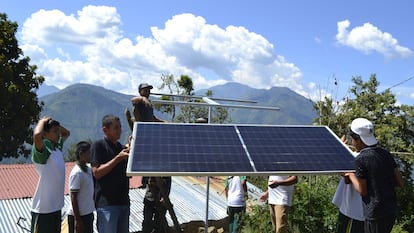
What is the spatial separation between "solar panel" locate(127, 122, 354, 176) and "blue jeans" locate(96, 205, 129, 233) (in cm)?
82

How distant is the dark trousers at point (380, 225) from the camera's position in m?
3.71

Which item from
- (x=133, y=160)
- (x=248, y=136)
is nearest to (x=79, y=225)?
(x=133, y=160)

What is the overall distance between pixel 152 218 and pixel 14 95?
2142 cm

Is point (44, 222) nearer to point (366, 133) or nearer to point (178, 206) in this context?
point (366, 133)

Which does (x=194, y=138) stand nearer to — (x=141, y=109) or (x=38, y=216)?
(x=141, y=109)

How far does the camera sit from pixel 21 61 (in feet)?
85.7

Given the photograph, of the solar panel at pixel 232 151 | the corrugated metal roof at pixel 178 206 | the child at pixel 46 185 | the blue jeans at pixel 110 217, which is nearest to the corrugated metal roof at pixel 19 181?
the corrugated metal roof at pixel 178 206

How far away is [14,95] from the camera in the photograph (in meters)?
24.5

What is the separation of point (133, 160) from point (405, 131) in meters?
16.6

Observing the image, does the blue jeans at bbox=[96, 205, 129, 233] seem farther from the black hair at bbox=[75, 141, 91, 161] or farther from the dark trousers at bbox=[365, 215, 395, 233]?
the dark trousers at bbox=[365, 215, 395, 233]

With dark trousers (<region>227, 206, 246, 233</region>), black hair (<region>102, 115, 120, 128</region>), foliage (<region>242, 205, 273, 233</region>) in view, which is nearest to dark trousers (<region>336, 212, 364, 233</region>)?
foliage (<region>242, 205, 273, 233</region>)

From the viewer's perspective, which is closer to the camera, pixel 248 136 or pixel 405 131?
pixel 248 136

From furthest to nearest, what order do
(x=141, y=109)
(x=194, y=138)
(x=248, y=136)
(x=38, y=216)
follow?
(x=141, y=109)
(x=248, y=136)
(x=194, y=138)
(x=38, y=216)

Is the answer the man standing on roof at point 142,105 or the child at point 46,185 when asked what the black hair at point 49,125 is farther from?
the man standing on roof at point 142,105
